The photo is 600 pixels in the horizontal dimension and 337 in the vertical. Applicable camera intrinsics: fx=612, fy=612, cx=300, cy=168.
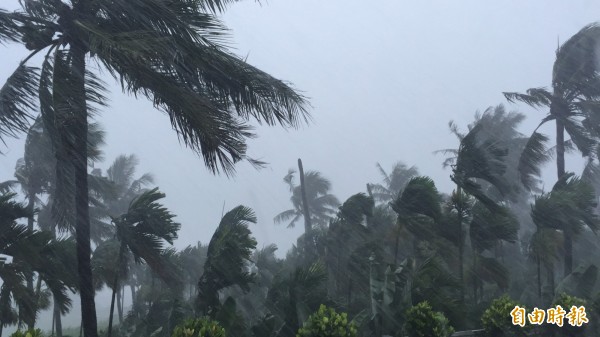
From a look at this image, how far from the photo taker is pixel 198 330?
8.06 m

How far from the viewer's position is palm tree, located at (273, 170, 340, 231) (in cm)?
4647

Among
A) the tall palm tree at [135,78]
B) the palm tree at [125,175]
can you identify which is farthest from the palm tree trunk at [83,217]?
the palm tree at [125,175]

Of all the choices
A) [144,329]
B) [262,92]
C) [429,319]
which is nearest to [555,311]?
[429,319]

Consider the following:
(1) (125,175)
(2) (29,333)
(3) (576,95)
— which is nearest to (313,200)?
(1) (125,175)

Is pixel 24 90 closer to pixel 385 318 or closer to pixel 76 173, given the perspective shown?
pixel 76 173

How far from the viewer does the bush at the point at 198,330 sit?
311 inches

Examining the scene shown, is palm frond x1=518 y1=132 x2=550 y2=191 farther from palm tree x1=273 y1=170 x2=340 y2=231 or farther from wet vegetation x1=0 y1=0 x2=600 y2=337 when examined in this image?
palm tree x1=273 y1=170 x2=340 y2=231

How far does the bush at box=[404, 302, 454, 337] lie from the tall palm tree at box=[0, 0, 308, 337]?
4539 mm

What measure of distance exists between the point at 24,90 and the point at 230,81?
2.46 m

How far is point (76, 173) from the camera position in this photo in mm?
8156

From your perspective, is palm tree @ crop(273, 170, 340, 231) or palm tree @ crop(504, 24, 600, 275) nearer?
palm tree @ crop(504, 24, 600, 275)

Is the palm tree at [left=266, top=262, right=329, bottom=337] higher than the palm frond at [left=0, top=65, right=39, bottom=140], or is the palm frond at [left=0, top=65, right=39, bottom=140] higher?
the palm frond at [left=0, top=65, right=39, bottom=140]

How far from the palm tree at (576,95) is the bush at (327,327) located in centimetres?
1354

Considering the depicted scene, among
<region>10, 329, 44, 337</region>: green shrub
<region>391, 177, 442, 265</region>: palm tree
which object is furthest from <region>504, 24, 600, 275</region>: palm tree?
<region>10, 329, 44, 337</region>: green shrub
